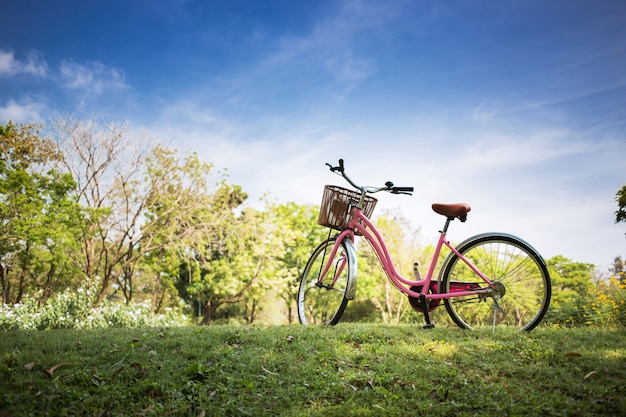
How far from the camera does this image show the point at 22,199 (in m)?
11.4

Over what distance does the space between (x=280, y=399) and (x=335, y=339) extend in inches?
52.3

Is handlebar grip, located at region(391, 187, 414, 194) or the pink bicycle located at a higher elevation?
handlebar grip, located at region(391, 187, 414, 194)

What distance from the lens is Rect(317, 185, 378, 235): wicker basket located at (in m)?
5.06

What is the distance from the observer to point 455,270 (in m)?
4.83

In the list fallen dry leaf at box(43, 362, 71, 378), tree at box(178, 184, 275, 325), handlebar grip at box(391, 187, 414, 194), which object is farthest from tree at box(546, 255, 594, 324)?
fallen dry leaf at box(43, 362, 71, 378)

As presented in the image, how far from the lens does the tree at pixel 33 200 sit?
11.5m

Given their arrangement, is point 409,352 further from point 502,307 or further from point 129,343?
point 129,343

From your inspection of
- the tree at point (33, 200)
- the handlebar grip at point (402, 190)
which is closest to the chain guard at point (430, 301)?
the handlebar grip at point (402, 190)

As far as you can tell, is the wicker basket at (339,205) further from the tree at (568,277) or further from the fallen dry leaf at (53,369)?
the tree at (568,277)

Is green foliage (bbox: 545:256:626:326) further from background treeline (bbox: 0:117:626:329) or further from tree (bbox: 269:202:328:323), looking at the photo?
tree (bbox: 269:202:328:323)

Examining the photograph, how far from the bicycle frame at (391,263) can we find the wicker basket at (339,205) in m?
0.09

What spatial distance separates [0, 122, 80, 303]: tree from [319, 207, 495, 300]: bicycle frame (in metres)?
9.64

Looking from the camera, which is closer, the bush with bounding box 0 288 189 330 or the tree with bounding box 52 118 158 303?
the bush with bounding box 0 288 189 330

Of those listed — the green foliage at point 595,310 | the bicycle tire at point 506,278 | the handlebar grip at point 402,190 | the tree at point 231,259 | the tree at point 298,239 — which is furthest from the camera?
the tree at point 298,239
